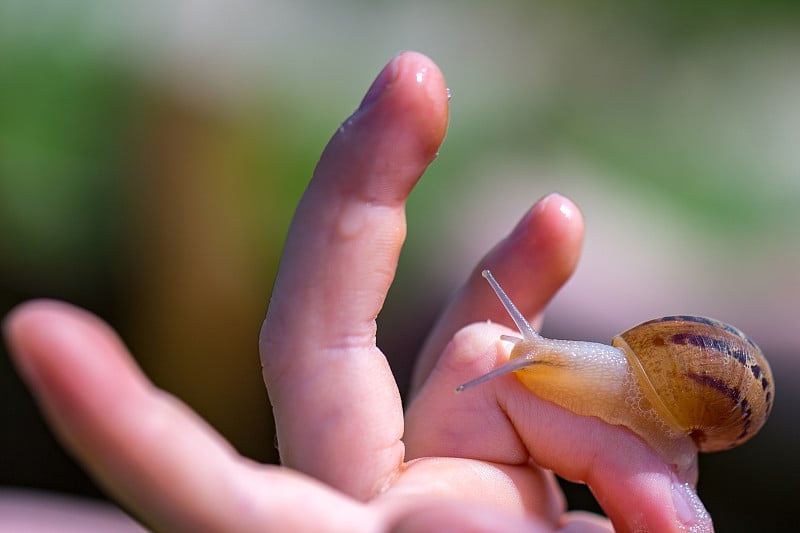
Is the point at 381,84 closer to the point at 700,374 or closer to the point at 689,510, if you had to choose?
the point at 700,374

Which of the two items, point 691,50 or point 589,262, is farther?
point 691,50

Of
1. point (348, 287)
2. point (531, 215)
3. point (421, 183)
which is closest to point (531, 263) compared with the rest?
point (531, 215)

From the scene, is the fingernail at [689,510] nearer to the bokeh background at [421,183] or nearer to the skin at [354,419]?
the skin at [354,419]

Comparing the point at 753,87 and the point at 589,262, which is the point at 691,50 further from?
the point at 589,262

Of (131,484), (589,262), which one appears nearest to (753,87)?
(589,262)

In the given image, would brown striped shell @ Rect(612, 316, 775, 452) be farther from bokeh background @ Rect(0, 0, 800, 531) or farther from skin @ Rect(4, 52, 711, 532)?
bokeh background @ Rect(0, 0, 800, 531)
